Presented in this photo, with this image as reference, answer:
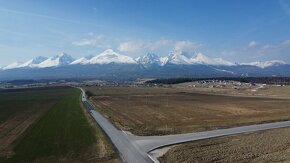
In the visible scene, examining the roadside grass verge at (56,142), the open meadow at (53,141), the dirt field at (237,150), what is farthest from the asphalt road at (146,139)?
the roadside grass verge at (56,142)

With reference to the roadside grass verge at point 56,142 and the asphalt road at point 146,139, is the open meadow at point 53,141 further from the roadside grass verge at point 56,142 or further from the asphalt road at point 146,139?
the asphalt road at point 146,139

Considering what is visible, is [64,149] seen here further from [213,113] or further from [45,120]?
[213,113]

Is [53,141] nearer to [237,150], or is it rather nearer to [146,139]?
[146,139]

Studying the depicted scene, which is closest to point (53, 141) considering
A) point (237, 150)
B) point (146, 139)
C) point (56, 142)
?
point (56, 142)

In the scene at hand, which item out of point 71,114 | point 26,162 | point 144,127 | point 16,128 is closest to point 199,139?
point 144,127

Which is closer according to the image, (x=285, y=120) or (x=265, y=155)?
(x=265, y=155)

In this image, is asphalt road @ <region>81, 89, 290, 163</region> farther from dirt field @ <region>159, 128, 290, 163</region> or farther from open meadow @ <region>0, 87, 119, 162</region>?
dirt field @ <region>159, 128, 290, 163</region>
